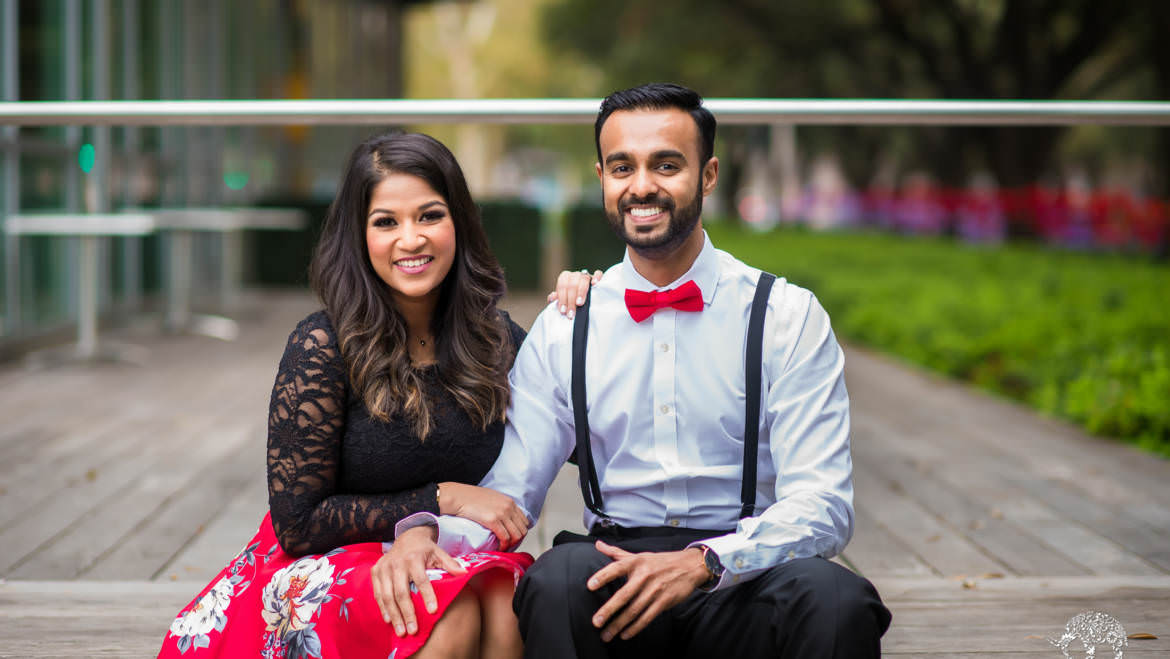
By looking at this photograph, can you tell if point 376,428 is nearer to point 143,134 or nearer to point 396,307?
point 396,307

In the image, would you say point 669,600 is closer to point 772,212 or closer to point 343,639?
point 343,639

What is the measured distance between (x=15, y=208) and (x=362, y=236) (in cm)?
635

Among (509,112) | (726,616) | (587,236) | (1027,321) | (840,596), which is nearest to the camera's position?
(840,596)

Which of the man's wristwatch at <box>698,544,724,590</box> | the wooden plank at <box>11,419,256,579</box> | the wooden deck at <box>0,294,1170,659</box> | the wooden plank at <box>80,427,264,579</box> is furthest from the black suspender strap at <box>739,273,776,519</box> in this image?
the wooden plank at <box>11,419,256,579</box>

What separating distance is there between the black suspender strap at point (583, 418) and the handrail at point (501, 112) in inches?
48.4

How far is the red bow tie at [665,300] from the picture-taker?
7.77 feet

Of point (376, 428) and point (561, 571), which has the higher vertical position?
point (376, 428)

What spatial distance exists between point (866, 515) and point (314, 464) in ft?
7.85

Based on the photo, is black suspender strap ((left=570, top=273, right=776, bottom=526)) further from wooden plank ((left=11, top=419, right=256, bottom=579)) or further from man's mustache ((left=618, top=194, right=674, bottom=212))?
wooden plank ((left=11, top=419, right=256, bottom=579))

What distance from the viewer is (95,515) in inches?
162

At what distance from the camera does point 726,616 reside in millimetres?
2215

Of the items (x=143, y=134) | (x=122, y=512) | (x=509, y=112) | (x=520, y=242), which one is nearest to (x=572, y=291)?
(x=509, y=112)

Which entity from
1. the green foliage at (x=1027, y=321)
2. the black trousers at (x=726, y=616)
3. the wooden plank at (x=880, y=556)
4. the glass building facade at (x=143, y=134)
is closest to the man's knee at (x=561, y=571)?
the black trousers at (x=726, y=616)

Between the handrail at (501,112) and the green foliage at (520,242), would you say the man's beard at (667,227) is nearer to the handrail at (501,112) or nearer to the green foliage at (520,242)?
the handrail at (501,112)
